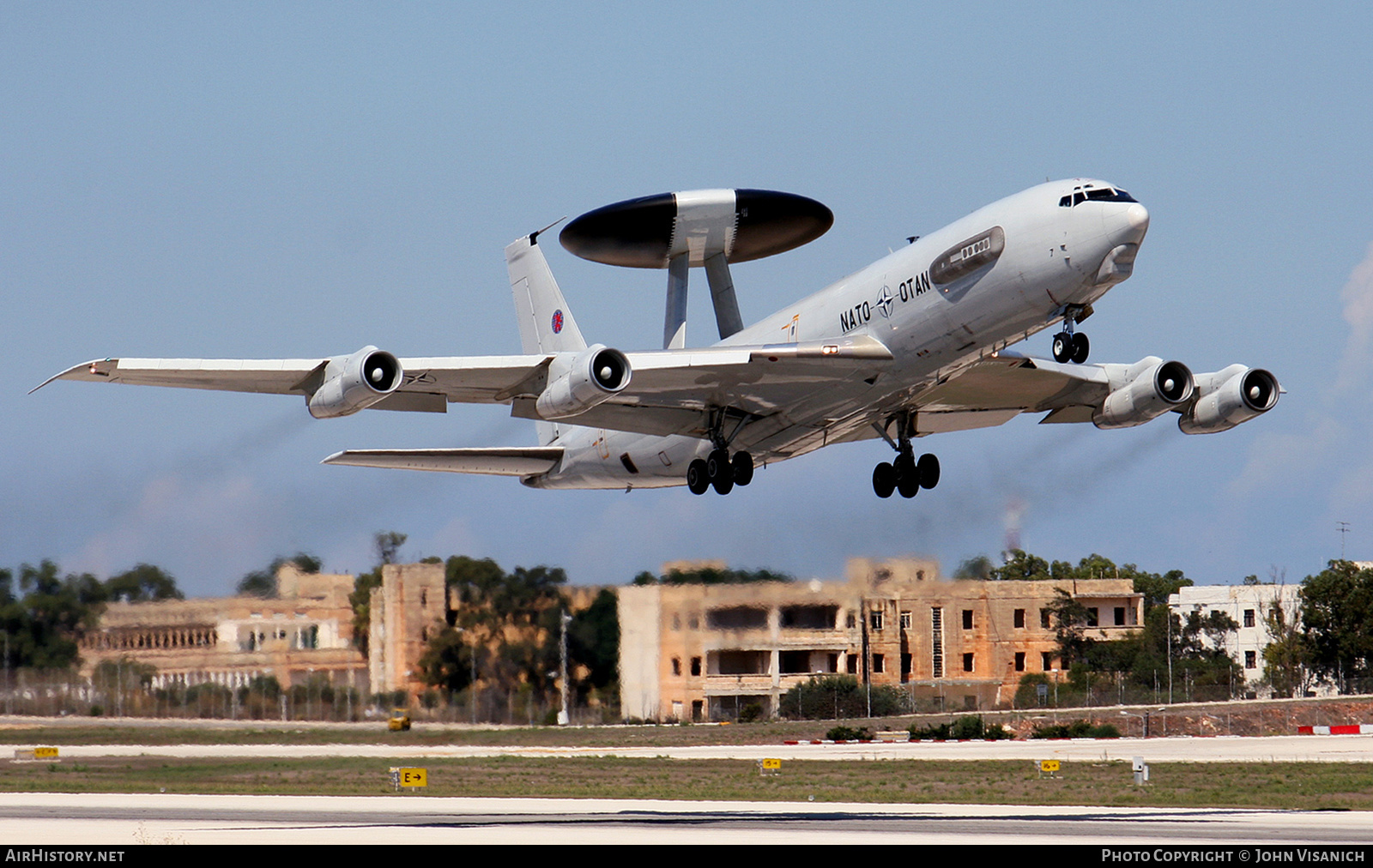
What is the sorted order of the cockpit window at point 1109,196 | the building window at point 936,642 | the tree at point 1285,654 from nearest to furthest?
the cockpit window at point 1109,196 < the building window at point 936,642 < the tree at point 1285,654

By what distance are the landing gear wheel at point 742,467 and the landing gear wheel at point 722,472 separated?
0.13m

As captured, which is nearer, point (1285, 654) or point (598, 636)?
point (598, 636)

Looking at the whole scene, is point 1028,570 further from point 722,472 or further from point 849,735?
point 722,472

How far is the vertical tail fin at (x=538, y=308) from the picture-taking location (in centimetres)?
4738

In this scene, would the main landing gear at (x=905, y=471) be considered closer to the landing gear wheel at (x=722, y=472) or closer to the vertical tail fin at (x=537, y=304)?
the landing gear wheel at (x=722, y=472)

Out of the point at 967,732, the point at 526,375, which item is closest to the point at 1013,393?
the point at 526,375

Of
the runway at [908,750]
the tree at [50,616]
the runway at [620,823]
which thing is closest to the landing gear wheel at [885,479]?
the runway at [620,823]

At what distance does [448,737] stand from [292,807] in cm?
1412

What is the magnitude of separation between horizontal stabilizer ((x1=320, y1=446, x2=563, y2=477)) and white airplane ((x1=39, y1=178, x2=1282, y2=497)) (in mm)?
67

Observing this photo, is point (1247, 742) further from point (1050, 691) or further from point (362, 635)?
point (362, 635)

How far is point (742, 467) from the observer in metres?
39.1

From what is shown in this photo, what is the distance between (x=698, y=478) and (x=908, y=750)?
2214cm

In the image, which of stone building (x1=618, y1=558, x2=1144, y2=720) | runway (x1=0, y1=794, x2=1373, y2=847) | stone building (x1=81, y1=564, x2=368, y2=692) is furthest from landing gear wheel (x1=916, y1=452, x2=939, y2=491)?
stone building (x1=81, y1=564, x2=368, y2=692)
